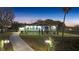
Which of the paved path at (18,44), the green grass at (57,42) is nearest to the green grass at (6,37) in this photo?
the paved path at (18,44)

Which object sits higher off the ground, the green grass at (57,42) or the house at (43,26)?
the house at (43,26)

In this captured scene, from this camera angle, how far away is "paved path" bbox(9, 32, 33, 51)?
2371mm

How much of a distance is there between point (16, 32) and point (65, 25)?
58 centimetres

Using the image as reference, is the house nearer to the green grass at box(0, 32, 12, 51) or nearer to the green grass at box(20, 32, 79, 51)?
the green grass at box(20, 32, 79, 51)

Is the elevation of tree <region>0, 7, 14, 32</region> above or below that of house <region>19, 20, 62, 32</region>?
above

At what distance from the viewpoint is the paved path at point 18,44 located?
237 cm

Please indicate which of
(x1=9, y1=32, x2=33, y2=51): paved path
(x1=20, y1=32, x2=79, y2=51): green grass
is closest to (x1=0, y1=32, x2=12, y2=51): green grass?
(x1=9, y1=32, x2=33, y2=51): paved path

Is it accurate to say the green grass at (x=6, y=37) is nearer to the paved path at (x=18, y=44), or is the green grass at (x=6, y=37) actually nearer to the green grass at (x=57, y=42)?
the paved path at (x=18, y=44)

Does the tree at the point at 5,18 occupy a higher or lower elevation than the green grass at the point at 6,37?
higher

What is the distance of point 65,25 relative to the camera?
7.81ft

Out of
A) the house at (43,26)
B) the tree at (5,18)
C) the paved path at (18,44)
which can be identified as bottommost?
the paved path at (18,44)

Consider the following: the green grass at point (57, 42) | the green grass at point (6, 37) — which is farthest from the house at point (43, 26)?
the green grass at point (6, 37)
